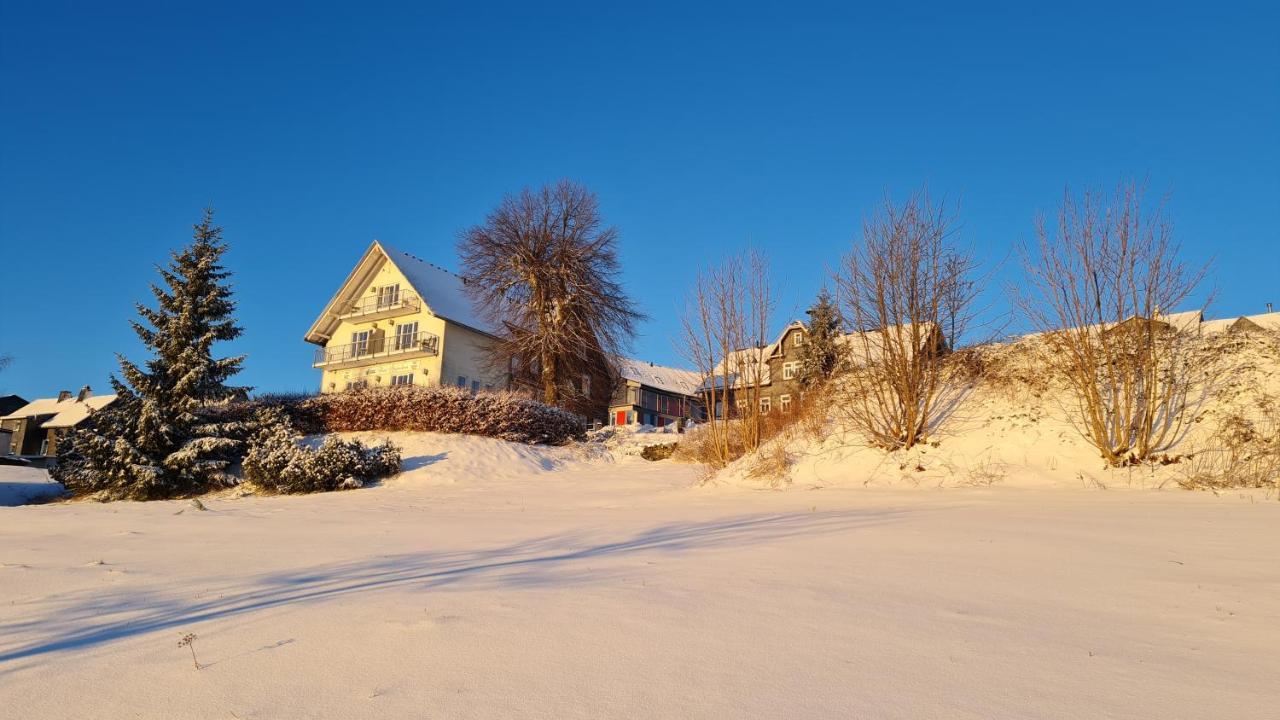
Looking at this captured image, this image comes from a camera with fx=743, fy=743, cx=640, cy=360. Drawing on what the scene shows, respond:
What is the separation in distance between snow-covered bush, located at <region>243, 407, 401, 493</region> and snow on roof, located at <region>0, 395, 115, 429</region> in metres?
43.8

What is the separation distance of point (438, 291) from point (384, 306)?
305 cm

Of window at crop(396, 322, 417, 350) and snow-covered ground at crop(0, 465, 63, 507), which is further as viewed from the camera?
window at crop(396, 322, 417, 350)

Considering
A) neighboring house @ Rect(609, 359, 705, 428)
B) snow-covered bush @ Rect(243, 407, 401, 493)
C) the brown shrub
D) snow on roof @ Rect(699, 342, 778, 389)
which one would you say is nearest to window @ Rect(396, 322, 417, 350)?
the brown shrub

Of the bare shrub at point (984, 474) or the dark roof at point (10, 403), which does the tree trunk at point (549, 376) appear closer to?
the bare shrub at point (984, 474)

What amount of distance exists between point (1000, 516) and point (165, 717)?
8020mm

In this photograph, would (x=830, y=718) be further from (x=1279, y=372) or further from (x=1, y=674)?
(x=1279, y=372)

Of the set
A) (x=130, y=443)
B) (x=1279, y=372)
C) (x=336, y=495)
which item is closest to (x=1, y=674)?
(x=336, y=495)

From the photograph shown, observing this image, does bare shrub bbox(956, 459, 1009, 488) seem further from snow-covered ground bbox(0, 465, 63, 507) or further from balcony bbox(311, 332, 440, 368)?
balcony bbox(311, 332, 440, 368)

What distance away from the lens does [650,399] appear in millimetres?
59719

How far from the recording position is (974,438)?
44.7 ft

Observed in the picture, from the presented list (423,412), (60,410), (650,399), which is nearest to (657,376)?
(650,399)

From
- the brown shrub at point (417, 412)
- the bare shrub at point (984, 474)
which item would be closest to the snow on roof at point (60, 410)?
the brown shrub at point (417, 412)

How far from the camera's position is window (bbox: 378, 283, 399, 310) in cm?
4112

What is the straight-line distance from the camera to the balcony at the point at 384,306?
4012cm
